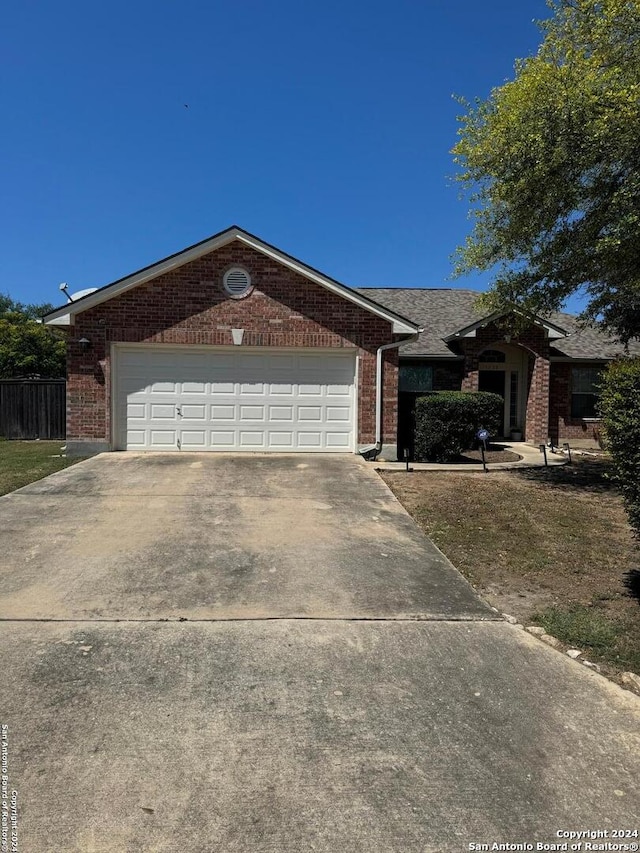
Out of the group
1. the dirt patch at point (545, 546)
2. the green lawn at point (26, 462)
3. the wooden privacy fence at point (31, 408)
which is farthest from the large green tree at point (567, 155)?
the wooden privacy fence at point (31, 408)

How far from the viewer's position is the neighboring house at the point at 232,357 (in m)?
12.2

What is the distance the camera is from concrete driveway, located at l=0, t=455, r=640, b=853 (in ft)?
7.80

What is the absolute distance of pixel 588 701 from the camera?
3301 mm

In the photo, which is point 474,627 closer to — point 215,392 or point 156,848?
point 156,848

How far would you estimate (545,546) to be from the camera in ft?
21.4

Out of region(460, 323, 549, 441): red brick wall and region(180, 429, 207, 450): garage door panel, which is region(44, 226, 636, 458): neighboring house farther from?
region(460, 323, 549, 441): red brick wall

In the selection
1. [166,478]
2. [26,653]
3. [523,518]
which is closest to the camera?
[26,653]

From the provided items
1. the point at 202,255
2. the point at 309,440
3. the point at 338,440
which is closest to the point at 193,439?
the point at 309,440

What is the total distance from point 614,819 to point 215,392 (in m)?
11.0

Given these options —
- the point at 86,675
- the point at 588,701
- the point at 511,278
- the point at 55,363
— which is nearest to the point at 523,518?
the point at 588,701

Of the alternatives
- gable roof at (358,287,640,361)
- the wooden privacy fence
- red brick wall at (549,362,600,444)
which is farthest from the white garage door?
red brick wall at (549,362,600,444)

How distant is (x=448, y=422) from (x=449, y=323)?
7.68m

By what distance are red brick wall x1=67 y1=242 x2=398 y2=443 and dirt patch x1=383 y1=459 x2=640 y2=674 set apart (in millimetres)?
3109

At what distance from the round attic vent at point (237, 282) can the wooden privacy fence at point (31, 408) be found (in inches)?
308
